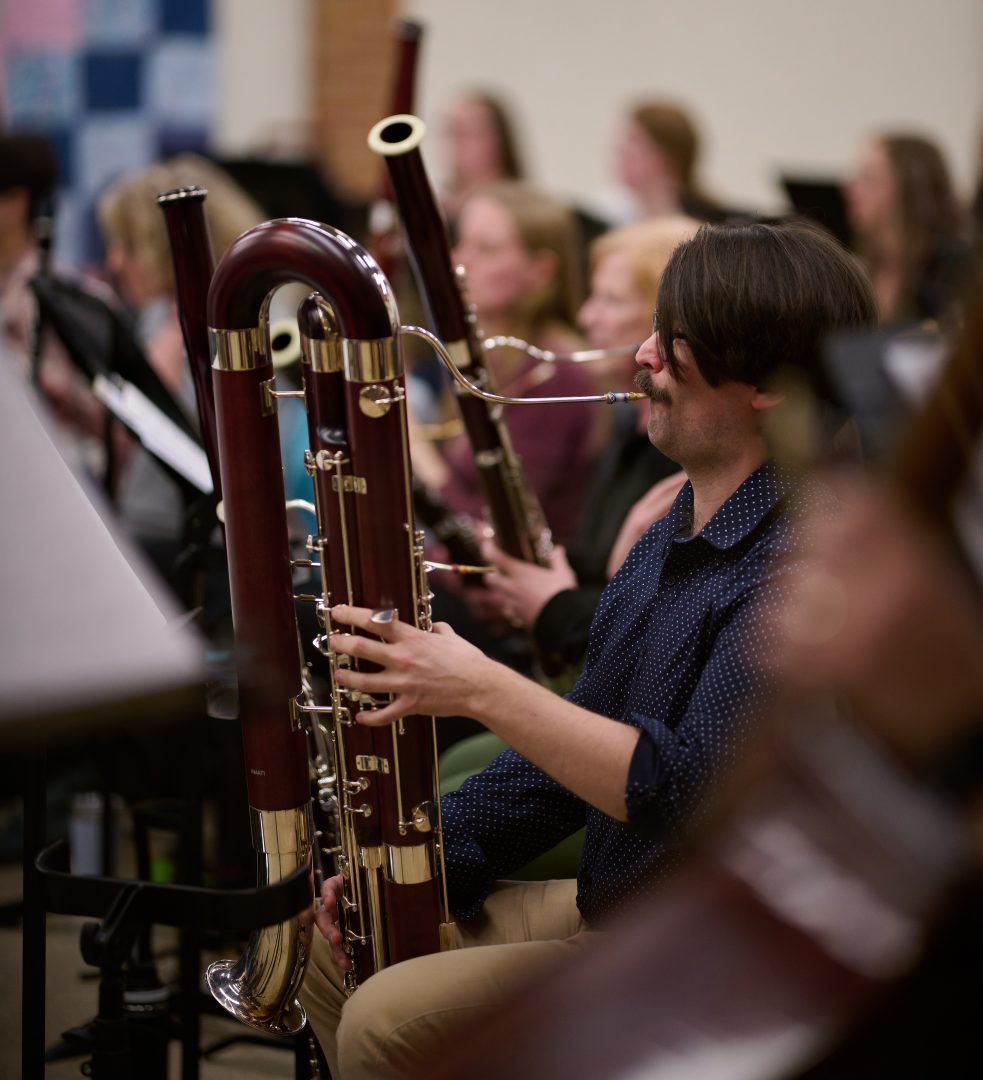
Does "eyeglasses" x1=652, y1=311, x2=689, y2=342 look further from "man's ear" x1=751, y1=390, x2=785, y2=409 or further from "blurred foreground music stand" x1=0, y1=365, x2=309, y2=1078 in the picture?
"blurred foreground music stand" x1=0, y1=365, x2=309, y2=1078

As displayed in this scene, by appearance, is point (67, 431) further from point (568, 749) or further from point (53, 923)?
point (568, 749)

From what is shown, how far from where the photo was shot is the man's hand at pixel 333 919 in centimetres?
130

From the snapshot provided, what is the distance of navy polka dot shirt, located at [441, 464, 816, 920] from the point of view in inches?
42.0

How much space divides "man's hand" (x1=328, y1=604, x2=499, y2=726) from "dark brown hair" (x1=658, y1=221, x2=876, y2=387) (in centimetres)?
36

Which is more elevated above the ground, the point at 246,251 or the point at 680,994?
the point at 246,251

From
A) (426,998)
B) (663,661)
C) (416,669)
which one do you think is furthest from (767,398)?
(426,998)

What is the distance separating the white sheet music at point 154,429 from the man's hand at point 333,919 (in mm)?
659

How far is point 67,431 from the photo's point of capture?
307 centimetres

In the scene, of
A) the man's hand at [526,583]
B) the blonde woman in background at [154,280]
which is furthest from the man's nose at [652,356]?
the blonde woman in background at [154,280]

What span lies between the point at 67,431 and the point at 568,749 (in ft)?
7.51

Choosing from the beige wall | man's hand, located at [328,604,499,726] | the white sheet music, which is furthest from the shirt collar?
A: the beige wall

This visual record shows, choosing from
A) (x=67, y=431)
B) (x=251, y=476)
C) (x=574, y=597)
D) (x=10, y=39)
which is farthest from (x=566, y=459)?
(x=10, y=39)

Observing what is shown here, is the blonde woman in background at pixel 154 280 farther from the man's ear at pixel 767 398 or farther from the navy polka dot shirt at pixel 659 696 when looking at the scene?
the man's ear at pixel 767 398

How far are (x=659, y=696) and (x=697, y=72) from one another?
182 inches
